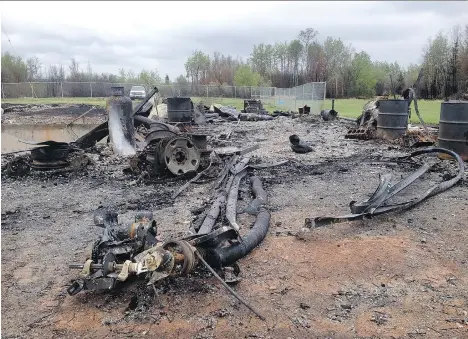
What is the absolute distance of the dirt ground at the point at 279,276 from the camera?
3.38 m

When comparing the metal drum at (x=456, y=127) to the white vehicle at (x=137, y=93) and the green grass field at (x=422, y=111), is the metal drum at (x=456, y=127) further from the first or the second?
the white vehicle at (x=137, y=93)

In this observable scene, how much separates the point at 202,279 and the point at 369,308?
158 centimetres

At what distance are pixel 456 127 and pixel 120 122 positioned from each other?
29.9 ft

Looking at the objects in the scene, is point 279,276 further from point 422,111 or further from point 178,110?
point 422,111

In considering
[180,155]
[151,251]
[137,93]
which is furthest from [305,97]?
[151,251]

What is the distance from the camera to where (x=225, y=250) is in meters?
4.32

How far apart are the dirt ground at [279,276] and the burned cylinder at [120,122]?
419 cm

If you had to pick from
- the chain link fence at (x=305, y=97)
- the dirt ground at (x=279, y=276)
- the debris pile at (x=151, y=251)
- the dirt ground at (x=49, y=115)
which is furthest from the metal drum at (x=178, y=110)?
the debris pile at (x=151, y=251)

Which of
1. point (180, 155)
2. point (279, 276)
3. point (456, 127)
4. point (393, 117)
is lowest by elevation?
point (279, 276)

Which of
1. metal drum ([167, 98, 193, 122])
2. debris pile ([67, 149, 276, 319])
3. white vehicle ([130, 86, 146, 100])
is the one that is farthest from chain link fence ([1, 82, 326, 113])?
debris pile ([67, 149, 276, 319])

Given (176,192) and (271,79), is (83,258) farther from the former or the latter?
(271,79)

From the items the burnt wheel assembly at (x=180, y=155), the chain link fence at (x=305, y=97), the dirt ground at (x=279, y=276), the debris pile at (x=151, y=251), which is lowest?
the dirt ground at (x=279, y=276)

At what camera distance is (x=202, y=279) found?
4043 mm

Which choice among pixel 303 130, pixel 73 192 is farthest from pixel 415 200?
pixel 303 130
